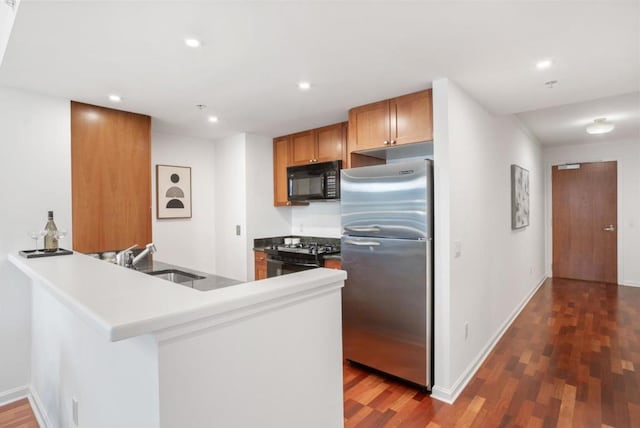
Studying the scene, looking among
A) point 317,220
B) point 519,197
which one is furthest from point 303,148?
point 519,197

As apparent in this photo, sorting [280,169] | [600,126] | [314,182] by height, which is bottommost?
[314,182]

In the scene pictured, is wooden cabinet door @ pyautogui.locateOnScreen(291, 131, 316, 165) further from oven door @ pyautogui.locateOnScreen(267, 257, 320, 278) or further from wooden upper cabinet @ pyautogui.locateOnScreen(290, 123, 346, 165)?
oven door @ pyautogui.locateOnScreen(267, 257, 320, 278)

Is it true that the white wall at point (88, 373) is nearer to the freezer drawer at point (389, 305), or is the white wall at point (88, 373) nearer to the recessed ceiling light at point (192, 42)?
the recessed ceiling light at point (192, 42)

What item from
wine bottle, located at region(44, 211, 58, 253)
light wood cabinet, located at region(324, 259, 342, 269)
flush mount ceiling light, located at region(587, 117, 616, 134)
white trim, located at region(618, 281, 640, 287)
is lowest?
white trim, located at region(618, 281, 640, 287)

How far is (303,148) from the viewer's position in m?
3.99

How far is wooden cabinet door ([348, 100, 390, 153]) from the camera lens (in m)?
2.77

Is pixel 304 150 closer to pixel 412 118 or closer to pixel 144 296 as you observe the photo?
pixel 412 118

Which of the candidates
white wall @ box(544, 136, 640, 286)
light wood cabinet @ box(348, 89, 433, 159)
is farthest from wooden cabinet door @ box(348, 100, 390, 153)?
white wall @ box(544, 136, 640, 286)

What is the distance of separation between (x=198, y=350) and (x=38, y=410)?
2.17 meters

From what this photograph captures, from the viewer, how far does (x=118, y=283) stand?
1.28 metres

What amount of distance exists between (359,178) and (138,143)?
2066 millimetres

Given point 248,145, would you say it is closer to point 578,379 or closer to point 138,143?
point 138,143

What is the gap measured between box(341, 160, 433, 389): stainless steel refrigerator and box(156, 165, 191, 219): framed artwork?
2.22 metres

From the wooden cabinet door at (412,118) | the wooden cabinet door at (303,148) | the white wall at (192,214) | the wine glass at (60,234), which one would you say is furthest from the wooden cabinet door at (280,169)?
the wine glass at (60,234)
